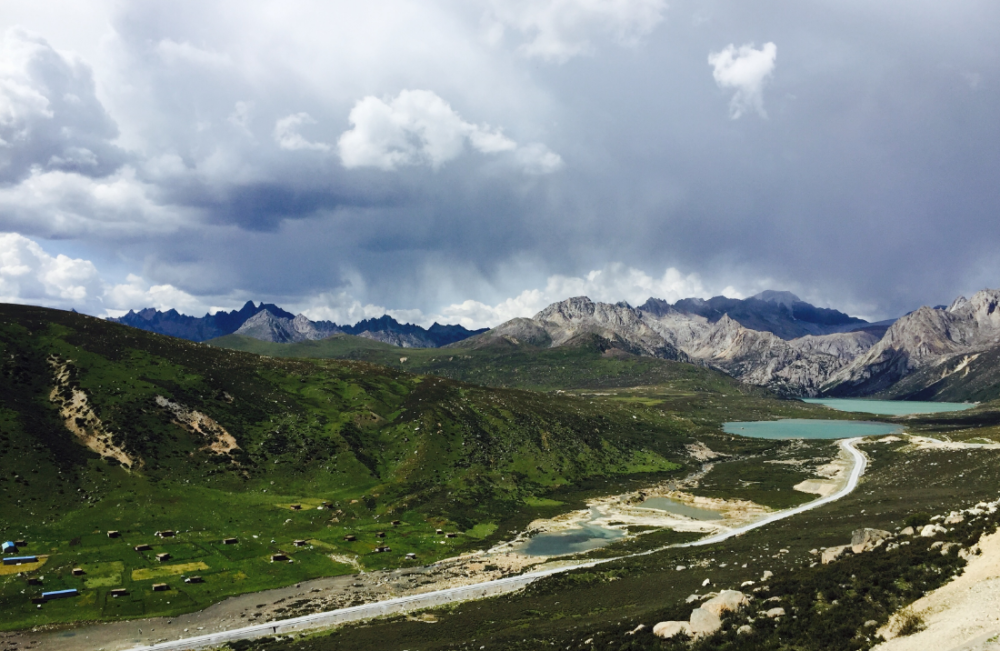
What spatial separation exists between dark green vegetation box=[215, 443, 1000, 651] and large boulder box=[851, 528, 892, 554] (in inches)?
136

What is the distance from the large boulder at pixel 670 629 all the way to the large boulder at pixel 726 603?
316 centimetres

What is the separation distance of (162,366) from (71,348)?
2578cm

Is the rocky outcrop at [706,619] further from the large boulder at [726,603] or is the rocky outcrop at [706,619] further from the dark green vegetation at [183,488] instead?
the dark green vegetation at [183,488]

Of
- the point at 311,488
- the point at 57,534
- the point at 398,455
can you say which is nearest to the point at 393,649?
the point at 57,534

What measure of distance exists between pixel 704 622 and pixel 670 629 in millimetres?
3072

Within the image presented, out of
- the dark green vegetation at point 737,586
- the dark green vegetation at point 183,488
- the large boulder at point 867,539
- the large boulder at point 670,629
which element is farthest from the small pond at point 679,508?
the large boulder at point 670,629

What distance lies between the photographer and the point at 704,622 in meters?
50.1

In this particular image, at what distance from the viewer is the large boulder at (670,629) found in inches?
1970

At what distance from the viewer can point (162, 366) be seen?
638 feet

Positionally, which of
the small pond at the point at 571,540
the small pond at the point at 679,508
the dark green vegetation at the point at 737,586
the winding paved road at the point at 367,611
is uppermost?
the dark green vegetation at the point at 737,586

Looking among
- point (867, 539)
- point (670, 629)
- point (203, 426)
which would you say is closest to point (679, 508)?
point (867, 539)

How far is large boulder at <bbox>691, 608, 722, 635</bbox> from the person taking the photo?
4919 centimetres

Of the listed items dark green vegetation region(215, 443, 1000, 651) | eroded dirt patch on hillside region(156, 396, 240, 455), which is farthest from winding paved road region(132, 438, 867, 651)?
eroded dirt patch on hillside region(156, 396, 240, 455)

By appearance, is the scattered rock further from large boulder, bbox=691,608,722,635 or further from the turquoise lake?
the turquoise lake
